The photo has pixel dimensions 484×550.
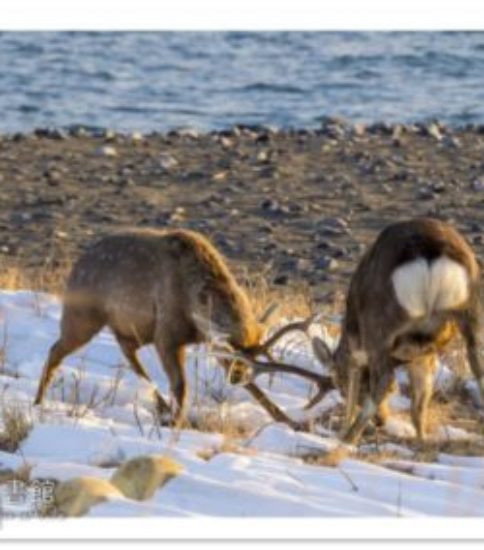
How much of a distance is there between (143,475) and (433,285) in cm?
189

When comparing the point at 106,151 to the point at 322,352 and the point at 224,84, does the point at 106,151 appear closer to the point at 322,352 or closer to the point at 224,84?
the point at 224,84

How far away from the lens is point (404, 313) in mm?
9508

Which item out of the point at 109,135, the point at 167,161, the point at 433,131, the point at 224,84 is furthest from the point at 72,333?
the point at 224,84

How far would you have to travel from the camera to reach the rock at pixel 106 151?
21328mm

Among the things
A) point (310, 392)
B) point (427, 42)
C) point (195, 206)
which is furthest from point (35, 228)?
point (310, 392)

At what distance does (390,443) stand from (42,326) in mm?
2903

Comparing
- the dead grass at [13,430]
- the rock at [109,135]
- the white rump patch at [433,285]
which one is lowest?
the dead grass at [13,430]

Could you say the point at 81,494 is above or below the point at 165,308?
below

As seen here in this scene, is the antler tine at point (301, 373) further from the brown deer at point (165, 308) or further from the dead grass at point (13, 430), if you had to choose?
the dead grass at point (13, 430)

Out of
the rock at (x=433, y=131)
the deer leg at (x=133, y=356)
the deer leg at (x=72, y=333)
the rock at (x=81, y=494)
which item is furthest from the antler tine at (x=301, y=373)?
the rock at (x=433, y=131)

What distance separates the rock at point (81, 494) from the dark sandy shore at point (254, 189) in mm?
7583

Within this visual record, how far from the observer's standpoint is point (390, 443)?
10.3 m

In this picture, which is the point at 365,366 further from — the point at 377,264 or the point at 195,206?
the point at 195,206
